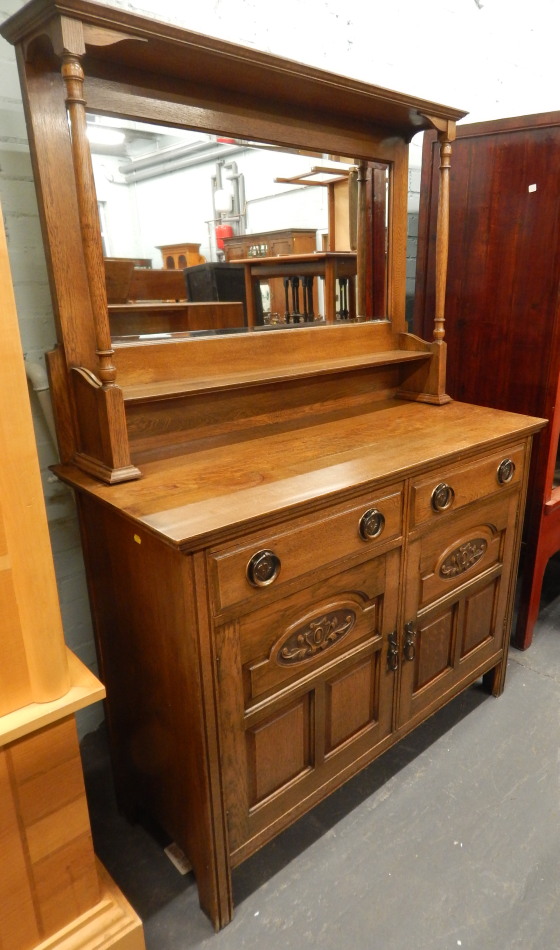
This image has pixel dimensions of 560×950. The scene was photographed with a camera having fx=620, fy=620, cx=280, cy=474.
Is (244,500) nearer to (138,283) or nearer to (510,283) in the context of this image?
(138,283)

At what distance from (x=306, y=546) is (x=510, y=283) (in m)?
1.28

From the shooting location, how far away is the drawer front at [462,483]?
4.75 feet

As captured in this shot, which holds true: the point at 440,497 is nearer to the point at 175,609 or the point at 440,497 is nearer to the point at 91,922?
the point at 175,609

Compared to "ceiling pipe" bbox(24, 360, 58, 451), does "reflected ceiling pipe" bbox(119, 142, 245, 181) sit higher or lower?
higher

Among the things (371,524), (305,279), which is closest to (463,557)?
(371,524)

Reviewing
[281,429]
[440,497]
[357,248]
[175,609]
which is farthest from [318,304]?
[175,609]

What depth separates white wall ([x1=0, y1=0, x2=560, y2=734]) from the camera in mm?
1363

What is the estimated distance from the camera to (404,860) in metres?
1.46

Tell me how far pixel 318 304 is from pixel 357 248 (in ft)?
0.72

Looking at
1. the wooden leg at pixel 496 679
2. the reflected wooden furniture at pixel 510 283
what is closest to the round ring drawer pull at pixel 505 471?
the reflected wooden furniture at pixel 510 283

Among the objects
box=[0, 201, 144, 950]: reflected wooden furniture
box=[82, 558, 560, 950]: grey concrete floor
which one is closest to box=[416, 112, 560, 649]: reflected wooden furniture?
box=[82, 558, 560, 950]: grey concrete floor

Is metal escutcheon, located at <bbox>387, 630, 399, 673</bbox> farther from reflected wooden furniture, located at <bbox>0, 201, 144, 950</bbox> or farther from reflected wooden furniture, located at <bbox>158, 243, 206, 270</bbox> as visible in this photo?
reflected wooden furniture, located at <bbox>158, 243, 206, 270</bbox>

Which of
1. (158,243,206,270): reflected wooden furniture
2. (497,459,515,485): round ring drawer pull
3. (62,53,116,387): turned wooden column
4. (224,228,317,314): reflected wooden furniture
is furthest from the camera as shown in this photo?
(497,459,515,485): round ring drawer pull

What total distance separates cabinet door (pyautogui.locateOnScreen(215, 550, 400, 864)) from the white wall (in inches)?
25.8
